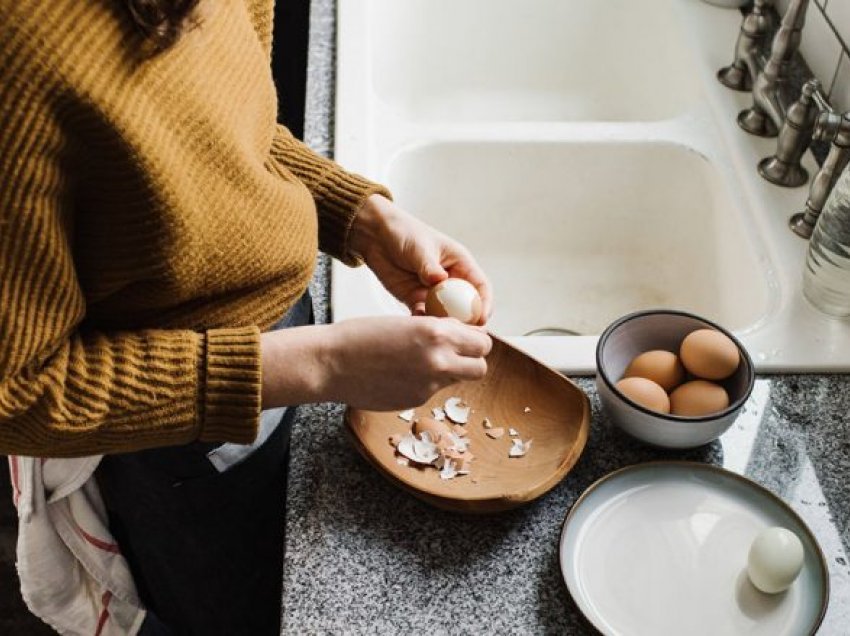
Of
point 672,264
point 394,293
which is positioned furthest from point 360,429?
point 672,264

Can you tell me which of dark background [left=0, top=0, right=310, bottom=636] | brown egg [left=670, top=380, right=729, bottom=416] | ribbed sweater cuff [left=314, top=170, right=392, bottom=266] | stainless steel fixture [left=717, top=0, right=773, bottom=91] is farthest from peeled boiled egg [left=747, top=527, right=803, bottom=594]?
dark background [left=0, top=0, right=310, bottom=636]

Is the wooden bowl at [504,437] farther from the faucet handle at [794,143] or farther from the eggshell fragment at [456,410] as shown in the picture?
the faucet handle at [794,143]

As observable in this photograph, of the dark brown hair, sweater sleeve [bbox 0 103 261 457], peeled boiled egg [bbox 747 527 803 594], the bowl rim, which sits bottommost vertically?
peeled boiled egg [bbox 747 527 803 594]

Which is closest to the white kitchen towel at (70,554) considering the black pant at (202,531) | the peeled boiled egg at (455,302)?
the black pant at (202,531)

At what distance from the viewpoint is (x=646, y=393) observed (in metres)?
0.90

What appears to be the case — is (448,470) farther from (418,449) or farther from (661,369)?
(661,369)

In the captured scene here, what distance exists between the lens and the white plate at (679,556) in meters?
0.79

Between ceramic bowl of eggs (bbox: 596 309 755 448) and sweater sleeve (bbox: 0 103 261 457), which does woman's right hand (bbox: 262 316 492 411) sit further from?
ceramic bowl of eggs (bbox: 596 309 755 448)

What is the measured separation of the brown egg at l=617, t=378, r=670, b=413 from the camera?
0.89 metres

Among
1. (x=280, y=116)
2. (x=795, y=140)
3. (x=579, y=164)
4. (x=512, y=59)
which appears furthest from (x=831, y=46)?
(x=280, y=116)

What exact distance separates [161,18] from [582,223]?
35.9 inches

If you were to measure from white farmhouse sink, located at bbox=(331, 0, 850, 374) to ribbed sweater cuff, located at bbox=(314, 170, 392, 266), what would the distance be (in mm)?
89

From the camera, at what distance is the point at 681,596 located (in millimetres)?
811

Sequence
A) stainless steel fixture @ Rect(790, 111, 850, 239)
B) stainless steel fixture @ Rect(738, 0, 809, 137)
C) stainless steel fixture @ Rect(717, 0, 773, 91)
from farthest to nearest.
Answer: stainless steel fixture @ Rect(717, 0, 773, 91)
stainless steel fixture @ Rect(738, 0, 809, 137)
stainless steel fixture @ Rect(790, 111, 850, 239)
